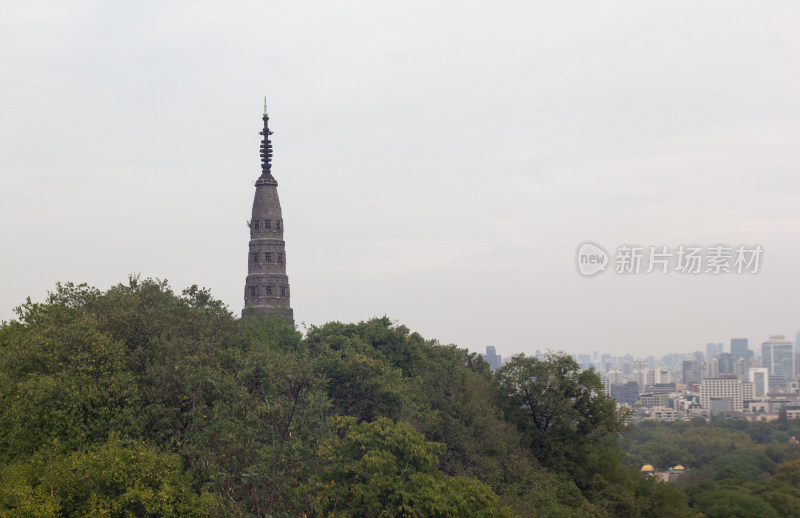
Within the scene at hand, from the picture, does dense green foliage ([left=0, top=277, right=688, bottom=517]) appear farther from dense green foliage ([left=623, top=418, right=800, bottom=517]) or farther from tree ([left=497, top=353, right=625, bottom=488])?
dense green foliage ([left=623, top=418, right=800, bottom=517])

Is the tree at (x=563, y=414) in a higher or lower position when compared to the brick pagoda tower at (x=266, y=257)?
lower

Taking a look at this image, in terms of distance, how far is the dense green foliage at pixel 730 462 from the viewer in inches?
Result: 2569

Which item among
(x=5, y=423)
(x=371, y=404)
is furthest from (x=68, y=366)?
(x=371, y=404)

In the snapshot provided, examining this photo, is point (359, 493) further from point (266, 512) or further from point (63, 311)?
point (63, 311)

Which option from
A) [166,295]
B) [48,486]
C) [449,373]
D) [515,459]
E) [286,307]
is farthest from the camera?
[286,307]

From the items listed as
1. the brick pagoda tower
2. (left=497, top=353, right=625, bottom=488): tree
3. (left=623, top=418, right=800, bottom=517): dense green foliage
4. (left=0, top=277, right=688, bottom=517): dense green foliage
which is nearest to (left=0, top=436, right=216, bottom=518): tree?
(left=0, top=277, right=688, bottom=517): dense green foliage

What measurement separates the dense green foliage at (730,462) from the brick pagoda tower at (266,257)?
31625 mm

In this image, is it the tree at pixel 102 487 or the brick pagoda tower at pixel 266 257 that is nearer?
the tree at pixel 102 487

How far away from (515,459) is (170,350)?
2123cm

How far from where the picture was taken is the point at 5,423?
105ft

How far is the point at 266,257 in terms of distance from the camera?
7438 centimetres

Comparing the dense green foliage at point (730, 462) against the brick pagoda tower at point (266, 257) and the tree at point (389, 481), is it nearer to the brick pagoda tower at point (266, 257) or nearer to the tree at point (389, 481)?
the tree at point (389, 481)

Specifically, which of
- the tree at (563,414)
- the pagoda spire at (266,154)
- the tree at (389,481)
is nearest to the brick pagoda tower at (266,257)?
the pagoda spire at (266,154)

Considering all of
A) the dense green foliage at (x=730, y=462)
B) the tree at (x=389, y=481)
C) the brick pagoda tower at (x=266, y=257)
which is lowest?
the dense green foliage at (x=730, y=462)
